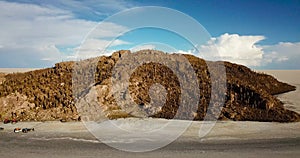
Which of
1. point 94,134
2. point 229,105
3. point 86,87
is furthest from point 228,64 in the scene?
point 94,134

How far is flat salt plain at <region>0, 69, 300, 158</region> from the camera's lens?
11781mm

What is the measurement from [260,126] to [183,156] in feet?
20.8

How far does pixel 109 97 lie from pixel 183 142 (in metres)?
Result: 8.02

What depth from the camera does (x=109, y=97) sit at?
20.2 meters

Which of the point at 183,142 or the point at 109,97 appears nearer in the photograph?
the point at 183,142

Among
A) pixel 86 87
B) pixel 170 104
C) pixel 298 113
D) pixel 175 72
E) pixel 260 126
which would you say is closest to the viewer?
pixel 260 126

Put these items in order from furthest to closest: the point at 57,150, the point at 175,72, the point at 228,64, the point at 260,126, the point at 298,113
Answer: the point at 228,64 < the point at 175,72 < the point at 298,113 < the point at 260,126 < the point at 57,150

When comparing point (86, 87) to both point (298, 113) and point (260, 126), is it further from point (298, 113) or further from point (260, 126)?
point (298, 113)

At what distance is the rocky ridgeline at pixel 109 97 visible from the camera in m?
18.5

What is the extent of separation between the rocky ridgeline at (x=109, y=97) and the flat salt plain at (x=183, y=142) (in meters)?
1.32

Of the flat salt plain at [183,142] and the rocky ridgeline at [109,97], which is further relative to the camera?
the rocky ridgeline at [109,97]

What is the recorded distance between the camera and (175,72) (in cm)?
2308

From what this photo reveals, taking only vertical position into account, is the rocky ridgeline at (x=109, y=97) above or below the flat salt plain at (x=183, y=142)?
above

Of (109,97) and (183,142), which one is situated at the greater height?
(109,97)
